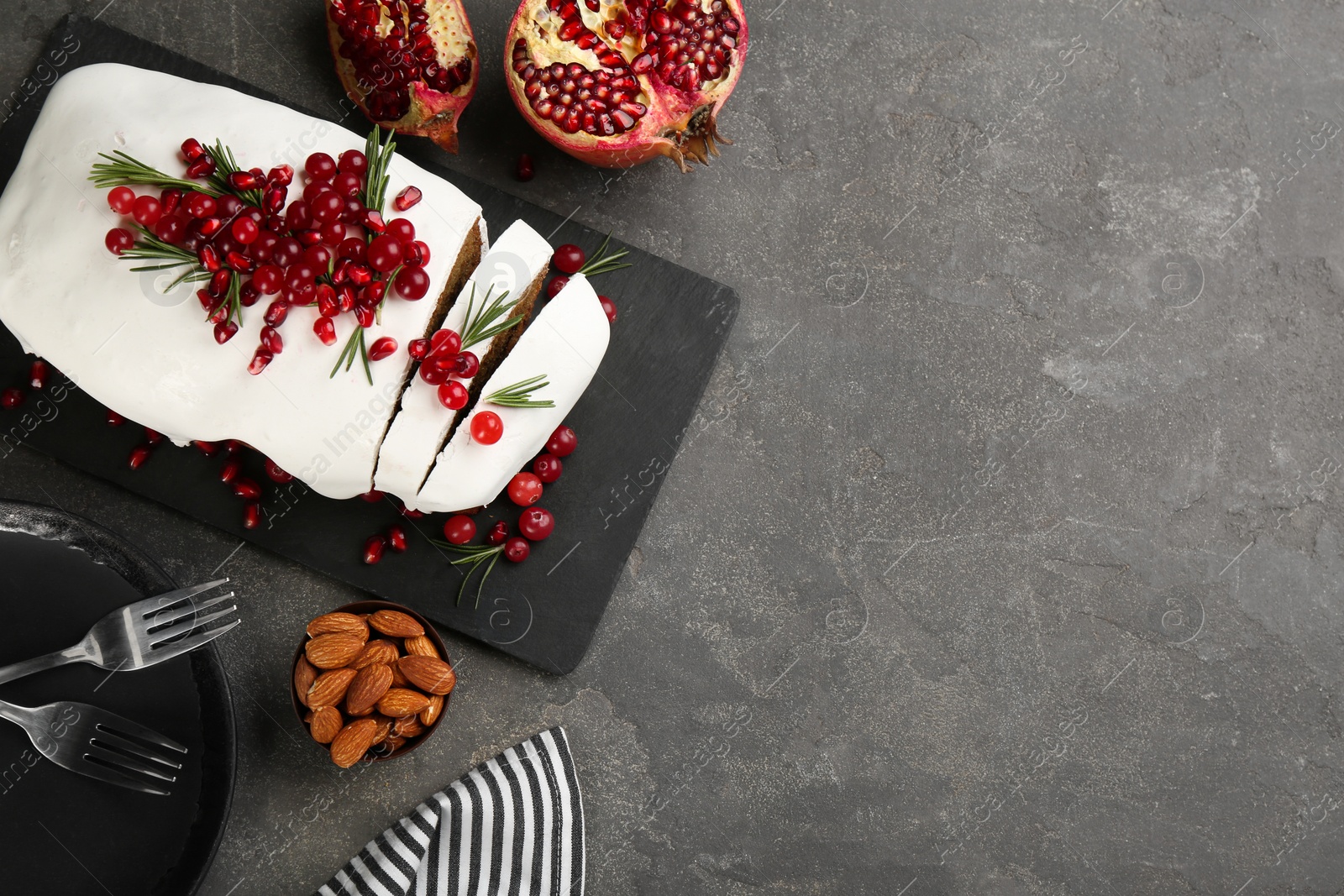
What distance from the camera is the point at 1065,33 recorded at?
2684mm

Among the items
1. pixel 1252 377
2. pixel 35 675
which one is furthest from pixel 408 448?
pixel 1252 377

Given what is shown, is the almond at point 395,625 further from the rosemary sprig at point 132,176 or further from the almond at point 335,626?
the rosemary sprig at point 132,176

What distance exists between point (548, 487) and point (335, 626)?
624mm

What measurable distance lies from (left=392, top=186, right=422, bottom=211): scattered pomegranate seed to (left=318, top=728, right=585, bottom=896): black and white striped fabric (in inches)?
54.3

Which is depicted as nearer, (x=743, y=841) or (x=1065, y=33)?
(x=743, y=841)

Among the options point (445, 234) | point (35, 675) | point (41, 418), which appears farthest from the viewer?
point (41, 418)

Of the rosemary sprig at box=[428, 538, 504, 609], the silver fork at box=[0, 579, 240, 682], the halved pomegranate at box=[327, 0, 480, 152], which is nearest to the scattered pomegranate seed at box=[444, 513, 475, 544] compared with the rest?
the rosemary sprig at box=[428, 538, 504, 609]

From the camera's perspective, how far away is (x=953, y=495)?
8.39 feet

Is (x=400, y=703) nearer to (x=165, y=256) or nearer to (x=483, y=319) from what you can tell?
(x=483, y=319)

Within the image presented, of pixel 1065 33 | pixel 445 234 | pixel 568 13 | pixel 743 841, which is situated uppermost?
pixel 568 13

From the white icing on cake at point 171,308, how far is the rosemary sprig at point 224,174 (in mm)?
31

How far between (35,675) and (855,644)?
204 centimetres

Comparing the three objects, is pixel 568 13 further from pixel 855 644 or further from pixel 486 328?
pixel 855 644

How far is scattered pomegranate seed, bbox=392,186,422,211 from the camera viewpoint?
198 centimetres
